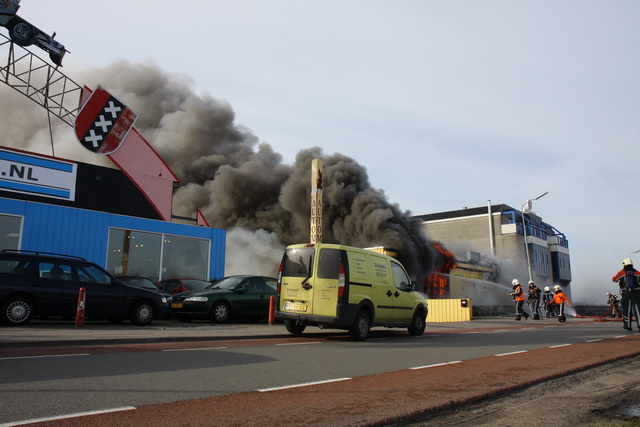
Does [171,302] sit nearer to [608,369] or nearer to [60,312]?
[60,312]

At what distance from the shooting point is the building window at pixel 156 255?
17.0 m

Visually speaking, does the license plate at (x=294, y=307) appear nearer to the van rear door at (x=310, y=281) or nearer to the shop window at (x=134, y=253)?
the van rear door at (x=310, y=281)

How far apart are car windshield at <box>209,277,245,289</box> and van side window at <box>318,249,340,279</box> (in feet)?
14.8

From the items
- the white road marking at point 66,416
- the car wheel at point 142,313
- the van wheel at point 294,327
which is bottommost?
the white road marking at point 66,416

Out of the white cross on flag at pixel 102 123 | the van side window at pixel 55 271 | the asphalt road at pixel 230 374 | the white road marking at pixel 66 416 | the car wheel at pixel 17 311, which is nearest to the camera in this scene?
the white road marking at pixel 66 416

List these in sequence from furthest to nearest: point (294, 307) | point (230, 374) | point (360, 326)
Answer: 1. point (294, 307)
2. point (360, 326)
3. point (230, 374)

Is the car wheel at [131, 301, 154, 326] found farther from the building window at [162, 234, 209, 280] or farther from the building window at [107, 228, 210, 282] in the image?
the building window at [162, 234, 209, 280]

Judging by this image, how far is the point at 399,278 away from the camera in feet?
35.5

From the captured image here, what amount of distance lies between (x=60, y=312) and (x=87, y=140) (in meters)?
11.2

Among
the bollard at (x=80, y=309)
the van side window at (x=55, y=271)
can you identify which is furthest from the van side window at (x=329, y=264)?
the van side window at (x=55, y=271)

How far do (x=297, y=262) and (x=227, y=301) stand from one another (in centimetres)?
375

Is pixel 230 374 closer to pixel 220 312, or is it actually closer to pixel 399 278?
pixel 399 278

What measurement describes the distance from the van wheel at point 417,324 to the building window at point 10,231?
38.5ft

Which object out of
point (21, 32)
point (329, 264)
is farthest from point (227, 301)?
point (21, 32)
